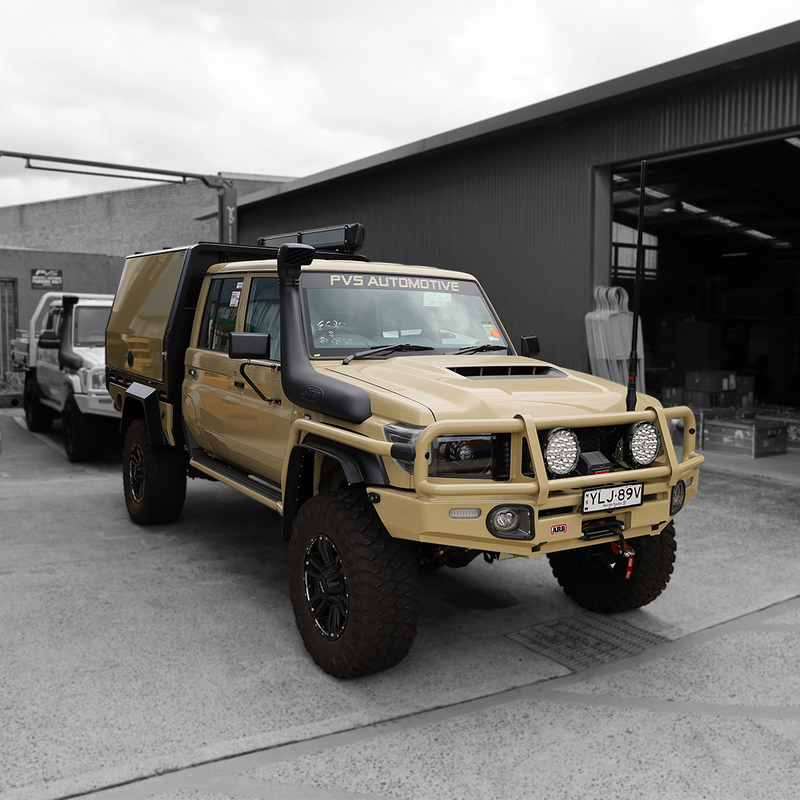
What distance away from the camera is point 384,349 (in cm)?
467

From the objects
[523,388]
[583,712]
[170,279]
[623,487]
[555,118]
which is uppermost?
[555,118]

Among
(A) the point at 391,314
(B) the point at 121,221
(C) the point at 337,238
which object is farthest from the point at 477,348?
(B) the point at 121,221

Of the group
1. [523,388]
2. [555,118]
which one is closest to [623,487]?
[523,388]

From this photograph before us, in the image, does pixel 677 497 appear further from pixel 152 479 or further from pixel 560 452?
pixel 152 479

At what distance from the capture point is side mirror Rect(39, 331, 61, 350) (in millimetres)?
10266

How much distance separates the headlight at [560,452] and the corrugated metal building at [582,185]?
6.43 m

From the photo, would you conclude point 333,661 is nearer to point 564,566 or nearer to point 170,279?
point 564,566

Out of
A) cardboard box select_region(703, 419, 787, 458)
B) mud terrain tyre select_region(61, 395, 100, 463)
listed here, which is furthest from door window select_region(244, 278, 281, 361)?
cardboard box select_region(703, 419, 787, 458)

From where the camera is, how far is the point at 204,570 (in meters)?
5.53

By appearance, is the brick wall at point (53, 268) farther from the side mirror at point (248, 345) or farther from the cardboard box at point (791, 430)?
the side mirror at point (248, 345)

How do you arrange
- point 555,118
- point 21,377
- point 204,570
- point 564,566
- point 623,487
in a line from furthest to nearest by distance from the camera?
point 21,377, point 555,118, point 204,570, point 564,566, point 623,487

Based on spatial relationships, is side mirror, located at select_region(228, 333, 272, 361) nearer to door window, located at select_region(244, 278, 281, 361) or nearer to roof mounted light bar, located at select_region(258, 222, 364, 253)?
door window, located at select_region(244, 278, 281, 361)

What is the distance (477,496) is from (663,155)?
763cm

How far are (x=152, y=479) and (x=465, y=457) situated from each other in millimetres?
3495
